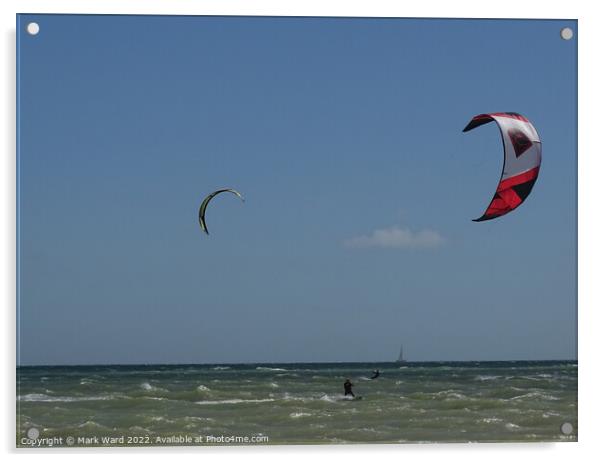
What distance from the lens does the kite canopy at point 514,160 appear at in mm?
12211

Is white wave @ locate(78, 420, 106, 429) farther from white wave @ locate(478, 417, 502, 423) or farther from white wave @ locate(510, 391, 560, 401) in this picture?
white wave @ locate(510, 391, 560, 401)

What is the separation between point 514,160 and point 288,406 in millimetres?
2568

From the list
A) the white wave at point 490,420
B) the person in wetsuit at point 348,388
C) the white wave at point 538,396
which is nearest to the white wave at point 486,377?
the white wave at point 538,396

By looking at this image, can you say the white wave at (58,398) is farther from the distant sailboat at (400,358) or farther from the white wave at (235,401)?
the distant sailboat at (400,358)

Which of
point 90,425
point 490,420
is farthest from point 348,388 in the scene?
point 90,425

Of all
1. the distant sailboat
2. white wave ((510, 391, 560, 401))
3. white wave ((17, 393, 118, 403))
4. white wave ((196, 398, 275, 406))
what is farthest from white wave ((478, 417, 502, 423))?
white wave ((17, 393, 118, 403))

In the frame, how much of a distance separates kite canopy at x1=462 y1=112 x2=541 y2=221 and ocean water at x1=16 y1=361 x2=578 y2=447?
1.24 m

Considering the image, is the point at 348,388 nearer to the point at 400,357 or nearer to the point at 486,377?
the point at 400,357

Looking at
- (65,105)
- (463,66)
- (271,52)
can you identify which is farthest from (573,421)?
(65,105)

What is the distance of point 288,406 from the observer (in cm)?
1241

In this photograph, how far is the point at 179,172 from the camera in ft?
40.0

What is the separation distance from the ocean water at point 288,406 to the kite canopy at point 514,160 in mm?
1244
